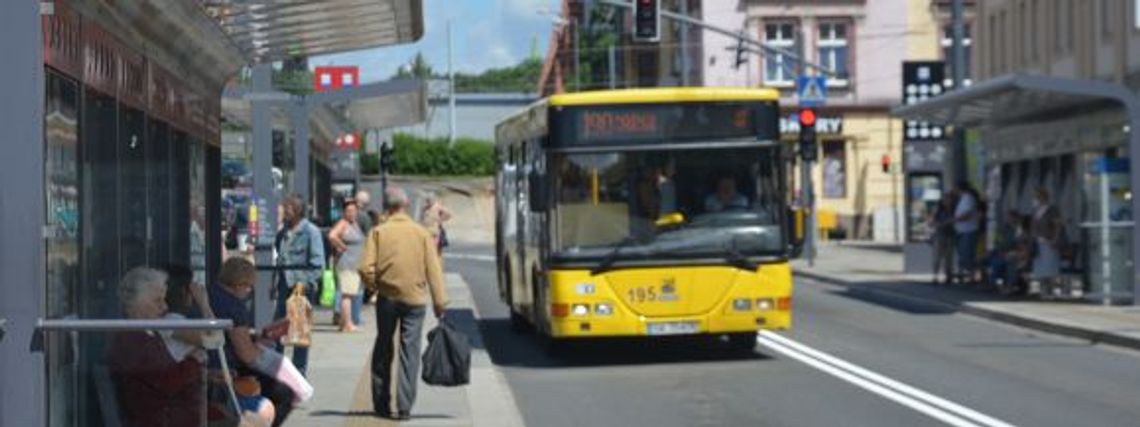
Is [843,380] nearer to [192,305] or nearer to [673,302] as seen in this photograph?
[673,302]

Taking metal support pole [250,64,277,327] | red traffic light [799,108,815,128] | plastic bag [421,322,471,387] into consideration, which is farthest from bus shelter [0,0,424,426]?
red traffic light [799,108,815,128]

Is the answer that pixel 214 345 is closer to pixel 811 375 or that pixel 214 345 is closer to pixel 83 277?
pixel 83 277

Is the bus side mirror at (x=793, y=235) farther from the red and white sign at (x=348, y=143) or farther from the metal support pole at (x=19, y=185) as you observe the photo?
the red and white sign at (x=348, y=143)

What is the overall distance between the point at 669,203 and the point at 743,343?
2580 mm

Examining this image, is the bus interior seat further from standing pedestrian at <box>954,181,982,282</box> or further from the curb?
standing pedestrian at <box>954,181,982,282</box>

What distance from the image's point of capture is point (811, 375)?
58.2 feet

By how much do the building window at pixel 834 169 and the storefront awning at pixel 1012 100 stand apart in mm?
31769

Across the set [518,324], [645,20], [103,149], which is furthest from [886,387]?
[645,20]

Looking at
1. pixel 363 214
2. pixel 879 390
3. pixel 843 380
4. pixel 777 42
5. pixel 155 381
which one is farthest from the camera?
pixel 777 42

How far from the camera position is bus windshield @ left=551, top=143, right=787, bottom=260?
1853 cm

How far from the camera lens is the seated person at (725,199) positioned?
733 inches

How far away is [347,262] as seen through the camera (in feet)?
75.6

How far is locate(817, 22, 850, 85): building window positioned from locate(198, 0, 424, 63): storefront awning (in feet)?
171

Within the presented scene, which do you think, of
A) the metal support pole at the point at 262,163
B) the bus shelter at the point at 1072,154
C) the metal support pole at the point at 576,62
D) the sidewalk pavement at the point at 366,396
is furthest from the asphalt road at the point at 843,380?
the metal support pole at the point at 576,62
